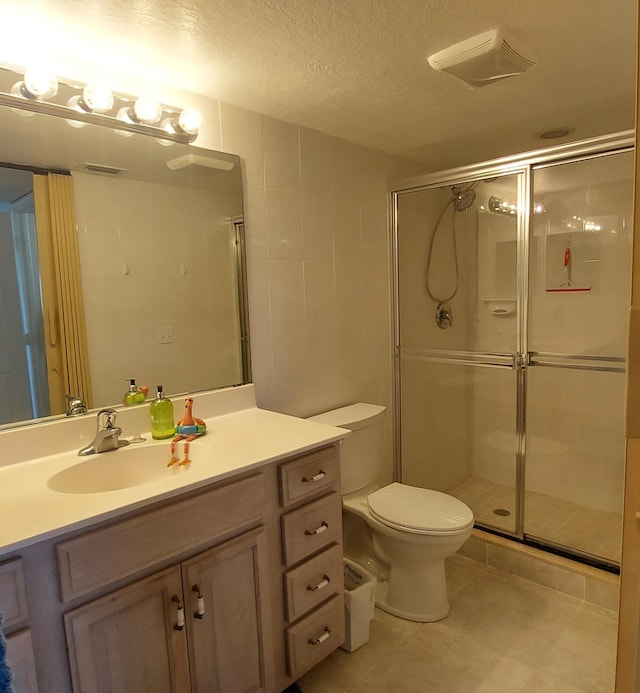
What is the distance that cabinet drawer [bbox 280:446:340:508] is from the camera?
4.84 feet

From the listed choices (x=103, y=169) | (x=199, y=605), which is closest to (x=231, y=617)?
(x=199, y=605)

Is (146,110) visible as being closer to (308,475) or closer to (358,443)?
(308,475)

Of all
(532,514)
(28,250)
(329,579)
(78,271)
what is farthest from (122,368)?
(532,514)

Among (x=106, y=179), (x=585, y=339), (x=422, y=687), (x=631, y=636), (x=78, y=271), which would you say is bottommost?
(x=422, y=687)

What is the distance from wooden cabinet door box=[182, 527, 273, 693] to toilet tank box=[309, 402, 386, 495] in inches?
28.9

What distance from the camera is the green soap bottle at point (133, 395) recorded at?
1.64 meters

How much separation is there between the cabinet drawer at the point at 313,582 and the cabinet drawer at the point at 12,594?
29.1 inches

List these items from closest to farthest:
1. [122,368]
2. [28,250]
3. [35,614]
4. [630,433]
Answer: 1. [630,433]
2. [35,614]
3. [28,250]
4. [122,368]

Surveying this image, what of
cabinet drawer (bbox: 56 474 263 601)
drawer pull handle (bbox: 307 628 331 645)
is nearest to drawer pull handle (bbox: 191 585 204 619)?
cabinet drawer (bbox: 56 474 263 601)

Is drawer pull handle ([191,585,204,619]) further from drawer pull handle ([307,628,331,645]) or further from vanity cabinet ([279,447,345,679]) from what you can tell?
drawer pull handle ([307,628,331,645])

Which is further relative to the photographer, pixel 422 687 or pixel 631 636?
pixel 422 687

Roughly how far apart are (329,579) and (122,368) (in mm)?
992

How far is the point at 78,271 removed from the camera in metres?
1.52

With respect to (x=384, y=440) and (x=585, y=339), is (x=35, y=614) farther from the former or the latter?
(x=585, y=339)
